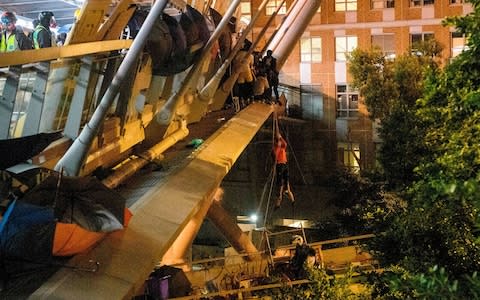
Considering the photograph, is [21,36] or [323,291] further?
[21,36]

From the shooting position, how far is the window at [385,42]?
2912 centimetres

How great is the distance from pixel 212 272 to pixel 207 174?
3.14 meters

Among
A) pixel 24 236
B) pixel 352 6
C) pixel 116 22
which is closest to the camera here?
pixel 24 236

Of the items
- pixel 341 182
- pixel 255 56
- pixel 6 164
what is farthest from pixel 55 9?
pixel 341 182

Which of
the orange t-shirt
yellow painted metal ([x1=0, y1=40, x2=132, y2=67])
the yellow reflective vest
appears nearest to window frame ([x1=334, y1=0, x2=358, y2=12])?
the orange t-shirt

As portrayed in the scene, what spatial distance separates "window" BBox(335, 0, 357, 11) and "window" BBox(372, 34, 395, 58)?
6.02ft

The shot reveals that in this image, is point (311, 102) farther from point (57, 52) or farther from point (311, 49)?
point (57, 52)

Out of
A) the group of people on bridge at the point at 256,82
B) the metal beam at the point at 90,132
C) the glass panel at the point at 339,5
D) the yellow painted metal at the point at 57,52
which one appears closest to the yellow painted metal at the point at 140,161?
the metal beam at the point at 90,132

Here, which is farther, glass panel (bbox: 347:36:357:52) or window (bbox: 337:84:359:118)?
window (bbox: 337:84:359:118)

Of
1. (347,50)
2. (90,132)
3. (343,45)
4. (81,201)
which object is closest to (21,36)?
(90,132)

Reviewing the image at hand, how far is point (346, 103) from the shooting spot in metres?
29.8

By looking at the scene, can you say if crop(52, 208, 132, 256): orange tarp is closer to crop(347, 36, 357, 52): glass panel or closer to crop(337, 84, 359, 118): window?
crop(337, 84, 359, 118): window

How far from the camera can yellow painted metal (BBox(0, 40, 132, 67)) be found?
5.59m

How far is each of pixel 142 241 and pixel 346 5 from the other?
25542 mm
